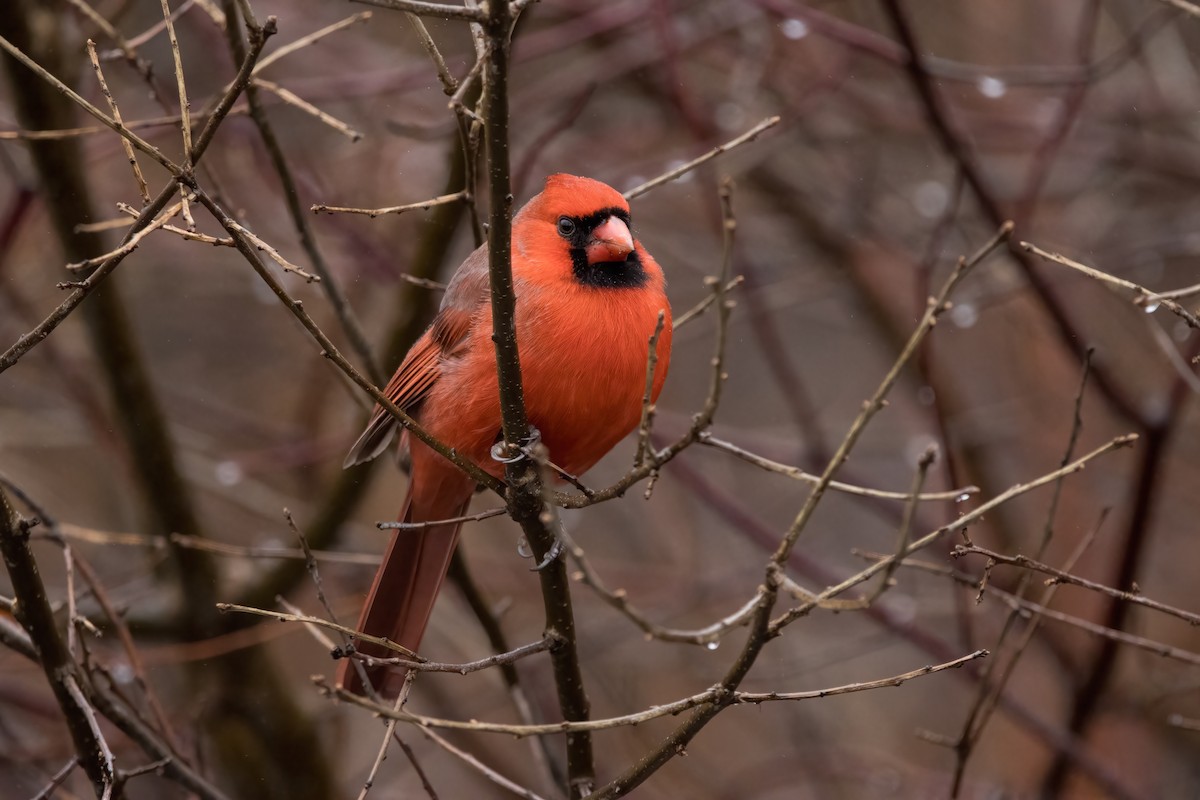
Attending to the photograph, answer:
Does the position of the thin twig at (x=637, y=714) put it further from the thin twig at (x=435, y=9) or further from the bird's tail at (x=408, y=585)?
the bird's tail at (x=408, y=585)

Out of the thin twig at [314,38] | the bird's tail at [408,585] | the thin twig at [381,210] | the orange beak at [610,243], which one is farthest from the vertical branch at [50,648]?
the orange beak at [610,243]

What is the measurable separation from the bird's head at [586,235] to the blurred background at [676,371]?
0.25m

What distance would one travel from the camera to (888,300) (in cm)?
532

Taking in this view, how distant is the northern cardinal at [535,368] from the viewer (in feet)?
9.02

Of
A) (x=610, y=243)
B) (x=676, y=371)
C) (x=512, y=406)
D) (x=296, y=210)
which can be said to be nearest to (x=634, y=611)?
(x=512, y=406)

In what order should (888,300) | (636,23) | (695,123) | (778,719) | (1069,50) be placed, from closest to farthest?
(695,123) → (636,23) → (888,300) → (1069,50) → (778,719)

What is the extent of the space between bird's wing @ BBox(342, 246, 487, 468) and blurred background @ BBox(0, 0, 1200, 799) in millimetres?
358

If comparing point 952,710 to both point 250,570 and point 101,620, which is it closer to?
point 250,570

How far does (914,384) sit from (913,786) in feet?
4.89

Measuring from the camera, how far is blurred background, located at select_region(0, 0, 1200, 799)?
12.8ft

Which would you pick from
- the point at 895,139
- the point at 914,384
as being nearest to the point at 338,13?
the point at 895,139

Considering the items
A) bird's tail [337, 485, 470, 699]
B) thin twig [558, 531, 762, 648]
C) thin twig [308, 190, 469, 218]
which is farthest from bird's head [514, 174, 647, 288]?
thin twig [558, 531, 762, 648]

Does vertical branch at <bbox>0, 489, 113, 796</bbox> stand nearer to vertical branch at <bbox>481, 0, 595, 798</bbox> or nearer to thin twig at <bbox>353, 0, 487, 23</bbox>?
vertical branch at <bbox>481, 0, 595, 798</bbox>

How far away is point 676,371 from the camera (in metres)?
6.75
